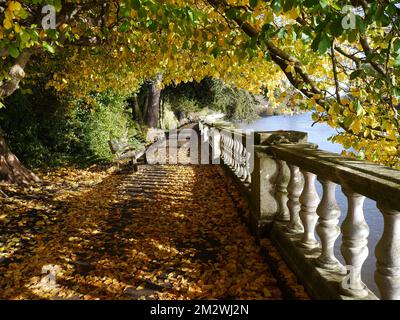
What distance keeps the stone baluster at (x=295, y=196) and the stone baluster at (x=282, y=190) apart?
38 centimetres

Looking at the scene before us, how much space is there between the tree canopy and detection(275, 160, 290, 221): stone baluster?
971 mm

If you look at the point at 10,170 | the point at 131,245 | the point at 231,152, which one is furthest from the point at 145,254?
the point at 10,170

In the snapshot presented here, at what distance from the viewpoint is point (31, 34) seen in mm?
4535

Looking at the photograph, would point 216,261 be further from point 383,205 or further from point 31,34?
point 31,34

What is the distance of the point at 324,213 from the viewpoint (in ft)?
10.0

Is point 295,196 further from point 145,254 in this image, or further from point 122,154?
point 122,154

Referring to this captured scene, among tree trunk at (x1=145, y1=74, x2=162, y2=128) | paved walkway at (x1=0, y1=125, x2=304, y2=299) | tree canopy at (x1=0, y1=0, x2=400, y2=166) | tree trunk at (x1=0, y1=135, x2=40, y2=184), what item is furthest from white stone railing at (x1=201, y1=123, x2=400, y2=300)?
tree trunk at (x1=145, y1=74, x2=162, y2=128)

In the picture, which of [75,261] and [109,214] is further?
[109,214]

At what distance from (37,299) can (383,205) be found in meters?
3.57

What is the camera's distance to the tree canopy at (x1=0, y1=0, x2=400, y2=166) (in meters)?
3.73

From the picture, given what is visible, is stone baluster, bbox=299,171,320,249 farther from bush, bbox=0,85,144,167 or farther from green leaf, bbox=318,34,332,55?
bush, bbox=0,85,144,167

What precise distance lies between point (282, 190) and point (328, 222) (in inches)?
55.9
